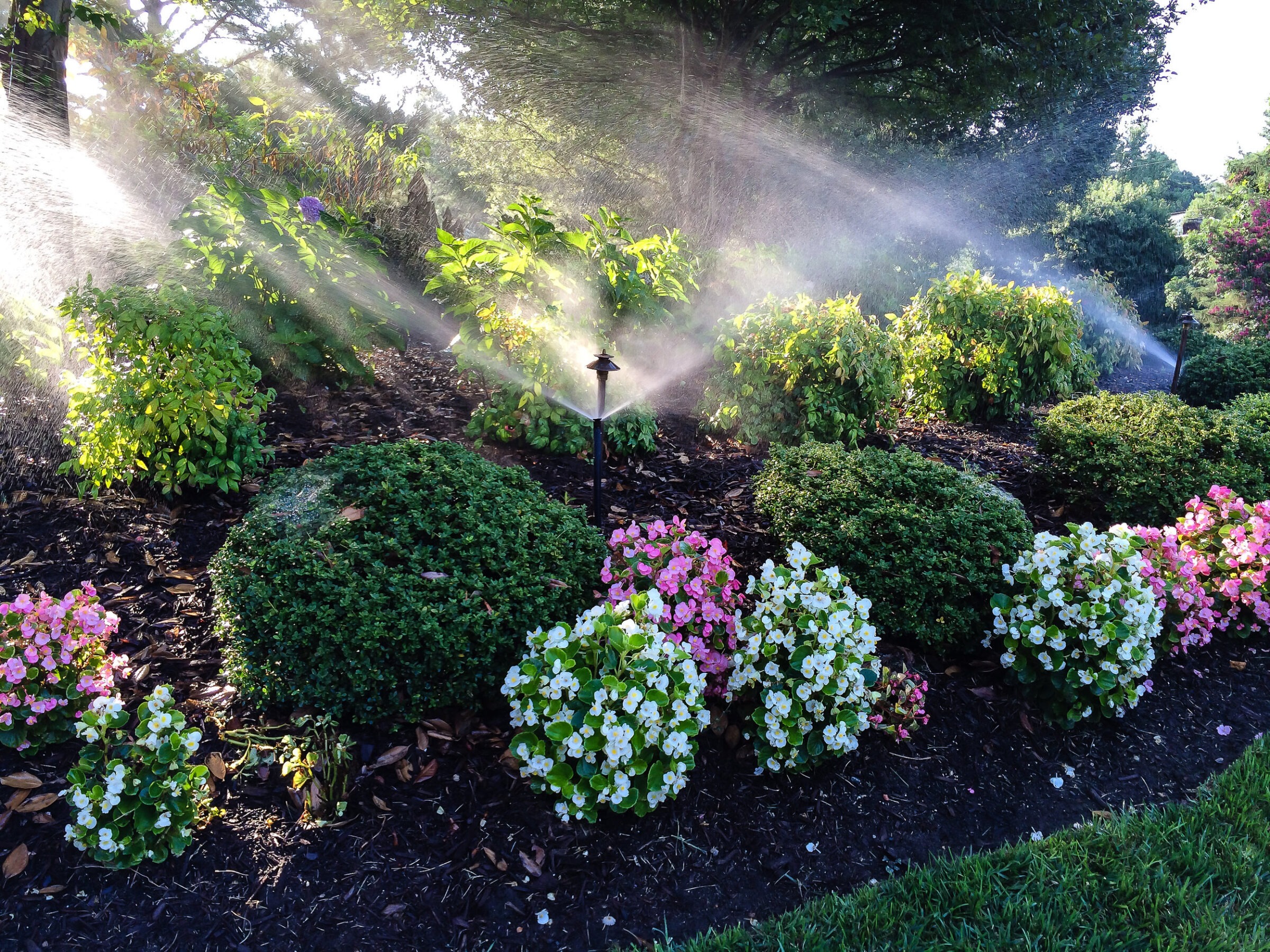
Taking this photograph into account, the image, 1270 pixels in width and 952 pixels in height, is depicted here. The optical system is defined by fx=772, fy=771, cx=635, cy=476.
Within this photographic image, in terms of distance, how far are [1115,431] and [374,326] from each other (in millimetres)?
3913

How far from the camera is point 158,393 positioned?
9.82 feet

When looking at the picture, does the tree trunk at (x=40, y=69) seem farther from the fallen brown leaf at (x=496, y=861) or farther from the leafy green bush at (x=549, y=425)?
the fallen brown leaf at (x=496, y=861)

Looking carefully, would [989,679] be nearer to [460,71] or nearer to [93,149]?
[93,149]

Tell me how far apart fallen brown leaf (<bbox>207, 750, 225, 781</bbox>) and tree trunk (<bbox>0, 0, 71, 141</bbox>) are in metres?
5.30

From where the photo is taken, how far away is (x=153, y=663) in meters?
2.46

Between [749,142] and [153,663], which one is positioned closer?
[153,663]

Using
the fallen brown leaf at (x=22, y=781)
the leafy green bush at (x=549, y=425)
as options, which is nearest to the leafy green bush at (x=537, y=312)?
the leafy green bush at (x=549, y=425)

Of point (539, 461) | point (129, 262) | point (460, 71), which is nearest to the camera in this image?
point (539, 461)

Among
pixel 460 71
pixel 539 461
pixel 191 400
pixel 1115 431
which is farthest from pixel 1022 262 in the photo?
pixel 191 400

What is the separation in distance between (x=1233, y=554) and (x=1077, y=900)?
190 cm

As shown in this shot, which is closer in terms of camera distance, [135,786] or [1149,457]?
[135,786]

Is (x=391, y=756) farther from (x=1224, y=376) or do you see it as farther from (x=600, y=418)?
(x=1224, y=376)

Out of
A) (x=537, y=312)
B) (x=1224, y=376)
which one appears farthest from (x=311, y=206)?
(x=1224, y=376)

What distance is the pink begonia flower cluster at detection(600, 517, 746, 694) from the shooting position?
236 centimetres
